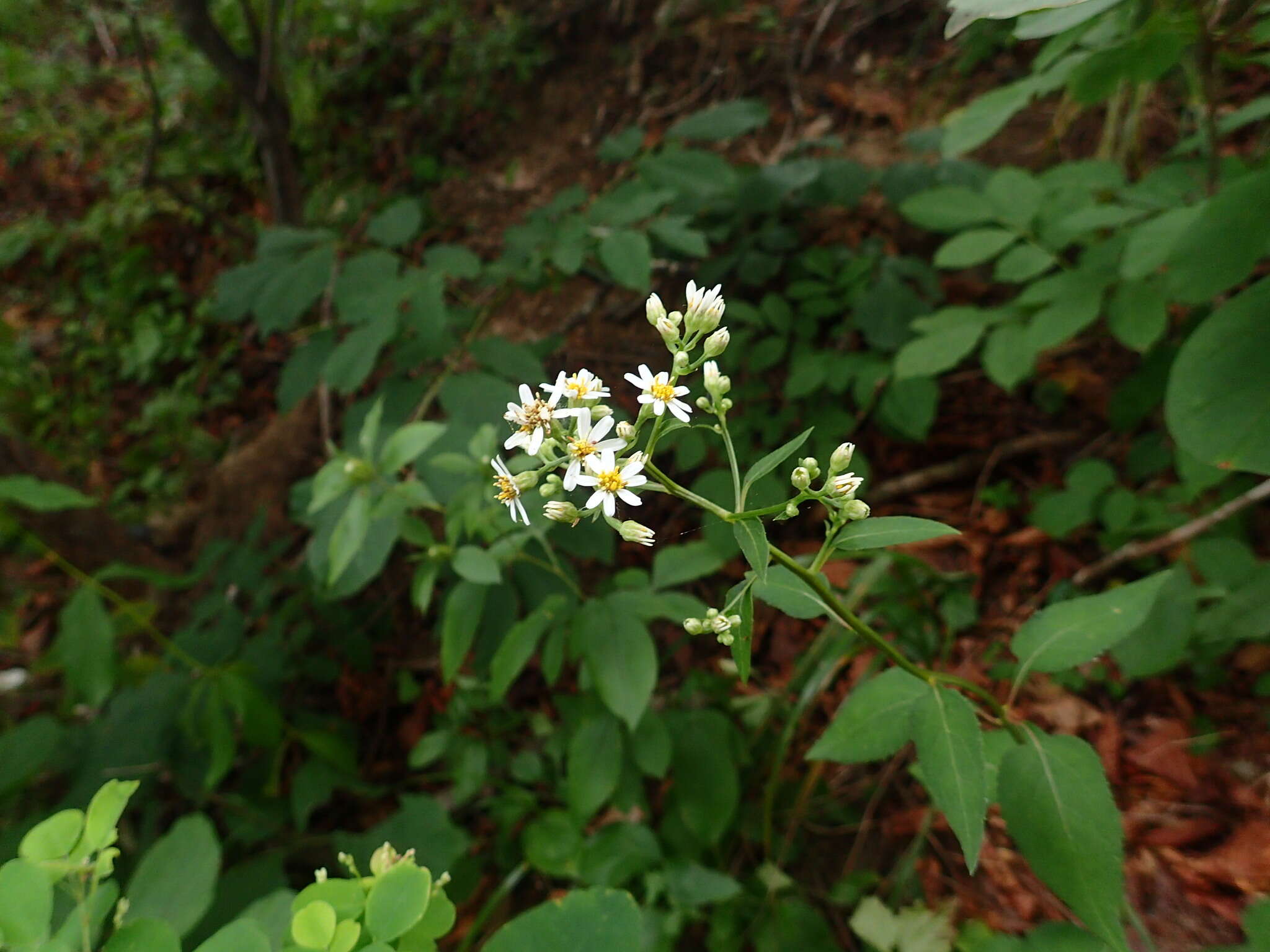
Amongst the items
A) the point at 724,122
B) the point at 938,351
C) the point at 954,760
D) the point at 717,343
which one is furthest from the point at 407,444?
the point at 724,122

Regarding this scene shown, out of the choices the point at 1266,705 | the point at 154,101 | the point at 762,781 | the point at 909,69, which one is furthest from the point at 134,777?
the point at 909,69

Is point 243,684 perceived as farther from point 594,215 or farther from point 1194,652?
point 1194,652

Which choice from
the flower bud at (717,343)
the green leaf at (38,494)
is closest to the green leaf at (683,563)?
the flower bud at (717,343)

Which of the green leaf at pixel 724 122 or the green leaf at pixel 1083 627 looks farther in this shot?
the green leaf at pixel 724 122

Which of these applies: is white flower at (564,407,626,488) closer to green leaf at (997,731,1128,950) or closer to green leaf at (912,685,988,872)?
green leaf at (912,685,988,872)

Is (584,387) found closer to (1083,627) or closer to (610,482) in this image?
(610,482)

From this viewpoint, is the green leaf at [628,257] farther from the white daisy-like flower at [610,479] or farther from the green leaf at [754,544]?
the green leaf at [754,544]

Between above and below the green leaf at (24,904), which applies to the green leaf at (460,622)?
below
